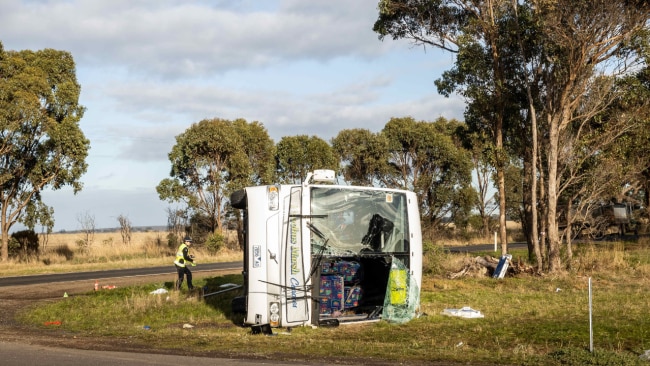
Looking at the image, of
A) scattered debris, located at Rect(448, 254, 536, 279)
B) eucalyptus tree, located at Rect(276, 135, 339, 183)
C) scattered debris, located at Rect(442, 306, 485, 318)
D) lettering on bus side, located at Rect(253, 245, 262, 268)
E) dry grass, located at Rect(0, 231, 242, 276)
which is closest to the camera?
lettering on bus side, located at Rect(253, 245, 262, 268)

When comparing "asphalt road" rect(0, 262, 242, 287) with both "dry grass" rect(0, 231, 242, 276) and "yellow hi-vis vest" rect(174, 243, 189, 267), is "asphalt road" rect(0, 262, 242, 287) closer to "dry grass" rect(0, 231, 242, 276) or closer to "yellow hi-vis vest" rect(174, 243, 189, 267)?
"dry grass" rect(0, 231, 242, 276)

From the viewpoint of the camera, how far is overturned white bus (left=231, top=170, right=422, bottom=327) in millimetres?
12906

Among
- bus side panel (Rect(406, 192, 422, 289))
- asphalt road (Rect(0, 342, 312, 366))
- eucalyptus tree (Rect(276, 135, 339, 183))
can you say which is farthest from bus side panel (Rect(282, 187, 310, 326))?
eucalyptus tree (Rect(276, 135, 339, 183))

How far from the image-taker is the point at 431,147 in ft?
144

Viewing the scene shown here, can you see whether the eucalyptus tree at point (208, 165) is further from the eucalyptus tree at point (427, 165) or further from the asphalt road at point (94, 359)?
the asphalt road at point (94, 359)

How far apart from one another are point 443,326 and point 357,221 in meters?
2.57

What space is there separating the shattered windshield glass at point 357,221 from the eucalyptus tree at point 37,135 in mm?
22684

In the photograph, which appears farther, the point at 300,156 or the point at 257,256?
the point at 300,156

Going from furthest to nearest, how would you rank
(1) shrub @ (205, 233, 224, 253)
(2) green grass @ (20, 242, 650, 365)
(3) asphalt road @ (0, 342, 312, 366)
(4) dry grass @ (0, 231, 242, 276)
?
(1) shrub @ (205, 233, 224, 253), (4) dry grass @ (0, 231, 242, 276), (2) green grass @ (20, 242, 650, 365), (3) asphalt road @ (0, 342, 312, 366)

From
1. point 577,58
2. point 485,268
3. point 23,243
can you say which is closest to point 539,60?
point 577,58

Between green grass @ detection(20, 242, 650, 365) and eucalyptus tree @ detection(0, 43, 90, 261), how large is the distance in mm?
14655

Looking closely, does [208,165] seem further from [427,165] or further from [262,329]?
[262,329]

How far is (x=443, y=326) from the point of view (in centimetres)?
1330

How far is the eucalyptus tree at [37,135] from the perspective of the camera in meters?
32.0
